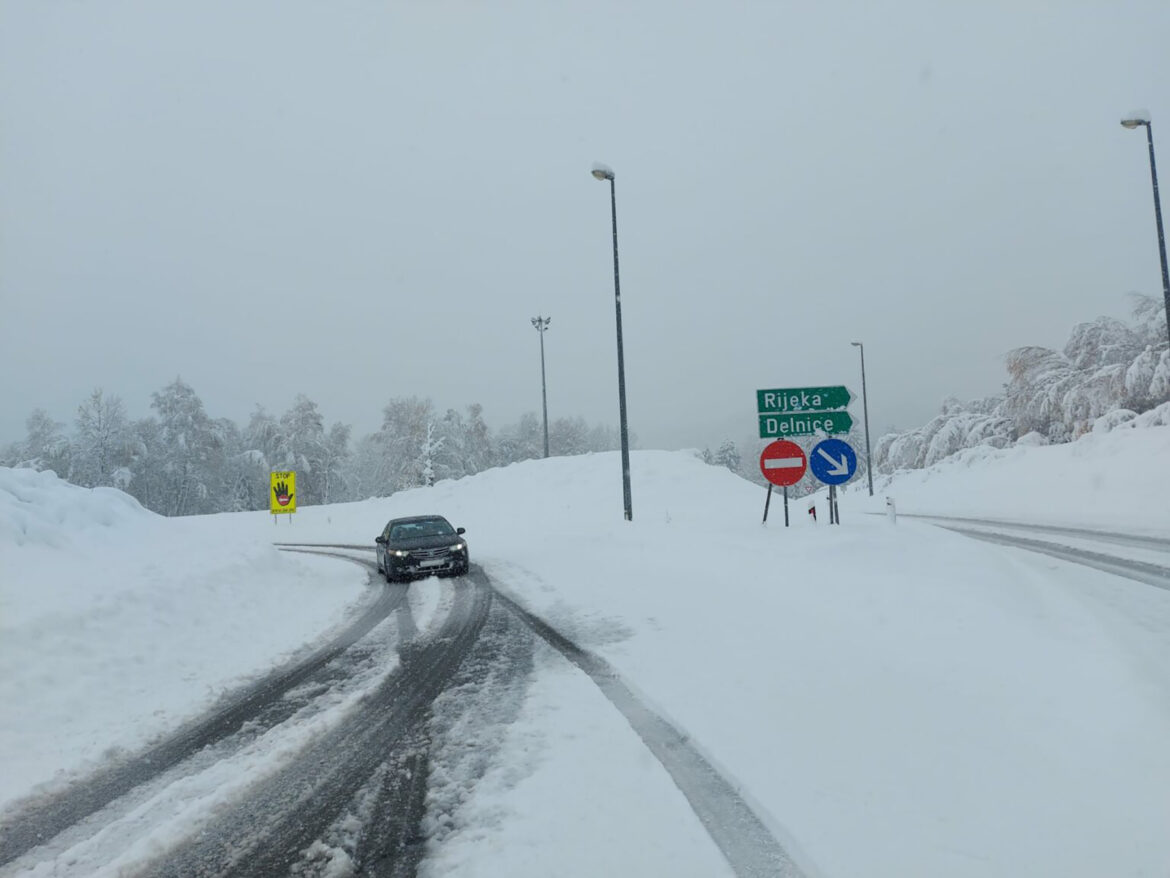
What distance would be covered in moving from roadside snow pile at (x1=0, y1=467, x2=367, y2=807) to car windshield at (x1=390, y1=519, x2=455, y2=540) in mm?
1777

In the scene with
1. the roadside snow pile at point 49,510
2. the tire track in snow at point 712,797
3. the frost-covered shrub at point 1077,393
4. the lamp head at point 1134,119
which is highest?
the lamp head at point 1134,119

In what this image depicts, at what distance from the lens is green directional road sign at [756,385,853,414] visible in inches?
515

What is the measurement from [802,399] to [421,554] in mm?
8535

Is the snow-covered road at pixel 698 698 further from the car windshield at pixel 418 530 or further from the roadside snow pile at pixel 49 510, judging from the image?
the car windshield at pixel 418 530

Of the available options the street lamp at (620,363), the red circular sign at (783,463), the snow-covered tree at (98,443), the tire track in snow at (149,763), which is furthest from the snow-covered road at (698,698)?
the snow-covered tree at (98,443)

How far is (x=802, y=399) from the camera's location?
43.3ft

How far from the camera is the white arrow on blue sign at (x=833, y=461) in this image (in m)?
11.4

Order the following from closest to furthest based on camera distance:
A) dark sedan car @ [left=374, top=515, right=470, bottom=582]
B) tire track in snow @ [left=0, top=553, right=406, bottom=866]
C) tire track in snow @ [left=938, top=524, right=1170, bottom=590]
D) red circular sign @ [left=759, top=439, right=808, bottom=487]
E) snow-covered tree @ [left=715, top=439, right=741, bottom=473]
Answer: tire track in snow @ [left=0, top=553, right=406, bottom=866] < tire track in snow @ [left=938, top=524, right=1170, bottom=590] < red circular sign @ [left=759, top=439, right=808, bottom=487] < dark sedan car @ [left=374, top=515, right=470, bottom=582] < snow-covered tree @ [left=715, top=439, right=741, bottom=473]

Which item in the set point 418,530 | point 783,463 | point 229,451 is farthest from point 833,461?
point 229,451

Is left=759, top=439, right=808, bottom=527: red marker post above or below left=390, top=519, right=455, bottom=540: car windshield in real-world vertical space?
above

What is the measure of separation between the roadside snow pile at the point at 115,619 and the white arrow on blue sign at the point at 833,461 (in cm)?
836

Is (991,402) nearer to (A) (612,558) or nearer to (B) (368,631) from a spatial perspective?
(A) (612,558)

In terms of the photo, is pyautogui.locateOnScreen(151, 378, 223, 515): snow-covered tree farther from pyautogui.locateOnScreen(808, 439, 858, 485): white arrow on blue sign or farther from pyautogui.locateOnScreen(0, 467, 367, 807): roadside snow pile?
pyautogui.locateOnScreen(808, 439, 858, 485): white arrow on blue sign

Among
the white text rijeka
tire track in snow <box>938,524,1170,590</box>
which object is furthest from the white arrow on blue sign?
tire track in snow <box>938,524,1170,590</box>
